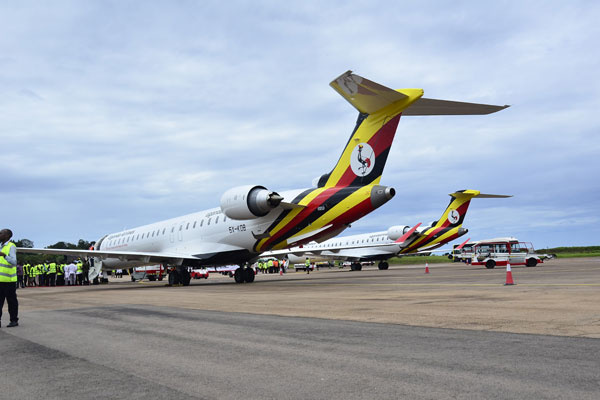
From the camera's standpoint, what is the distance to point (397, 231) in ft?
139

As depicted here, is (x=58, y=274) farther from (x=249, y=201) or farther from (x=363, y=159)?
(x=363, y=159)

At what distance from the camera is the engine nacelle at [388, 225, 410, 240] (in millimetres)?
42159

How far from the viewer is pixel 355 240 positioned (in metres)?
49.2

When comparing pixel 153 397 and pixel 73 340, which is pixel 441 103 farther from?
pixel 153 397

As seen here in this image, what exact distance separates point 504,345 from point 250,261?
64.7 ft

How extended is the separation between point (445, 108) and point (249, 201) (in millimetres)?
7993

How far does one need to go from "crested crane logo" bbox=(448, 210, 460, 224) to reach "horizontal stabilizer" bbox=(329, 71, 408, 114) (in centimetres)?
2306

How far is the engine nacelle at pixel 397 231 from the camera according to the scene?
42.2 meters

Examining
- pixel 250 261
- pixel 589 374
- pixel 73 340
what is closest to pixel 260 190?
pixel 250 261

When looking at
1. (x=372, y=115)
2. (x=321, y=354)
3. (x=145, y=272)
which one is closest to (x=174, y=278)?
(x=372, y=115)

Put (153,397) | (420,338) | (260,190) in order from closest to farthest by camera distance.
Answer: (153,397) → (420,338) → (260,190)

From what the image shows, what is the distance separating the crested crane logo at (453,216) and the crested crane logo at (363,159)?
2218cm

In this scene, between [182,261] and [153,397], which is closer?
[153,397]

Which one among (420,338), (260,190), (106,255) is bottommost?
(420,338)
